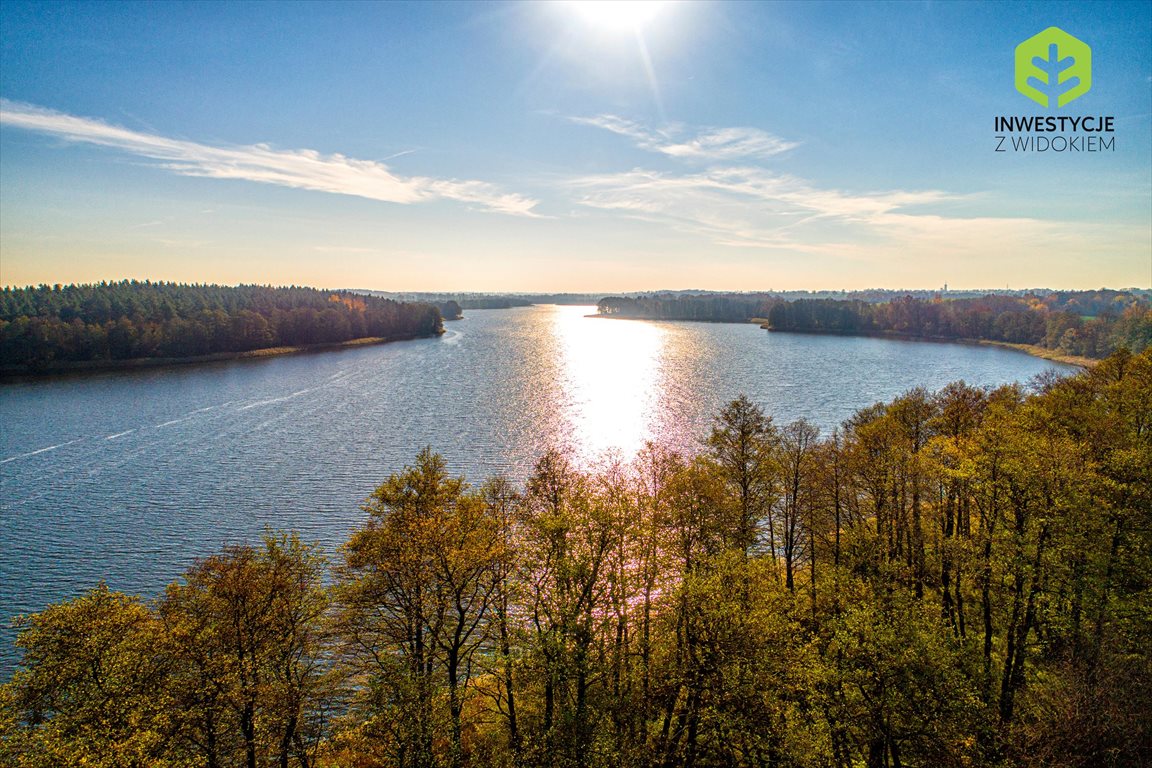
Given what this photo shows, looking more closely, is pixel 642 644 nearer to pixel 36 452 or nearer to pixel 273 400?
pixel 36 452

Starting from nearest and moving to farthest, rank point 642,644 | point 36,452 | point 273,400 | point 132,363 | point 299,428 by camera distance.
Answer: point 642,644
point 36,452
point 299,428
point 273,400
point 132,363

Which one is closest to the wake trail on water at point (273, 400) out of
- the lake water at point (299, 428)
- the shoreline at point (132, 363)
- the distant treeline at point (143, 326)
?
the lake water at point (299, 428)

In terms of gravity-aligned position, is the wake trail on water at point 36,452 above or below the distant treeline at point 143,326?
below

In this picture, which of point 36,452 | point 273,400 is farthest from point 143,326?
point 36,452

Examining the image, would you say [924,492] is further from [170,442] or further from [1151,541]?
[170,442]

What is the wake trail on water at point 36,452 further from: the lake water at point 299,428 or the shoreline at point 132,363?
the shoreline at point 132,363

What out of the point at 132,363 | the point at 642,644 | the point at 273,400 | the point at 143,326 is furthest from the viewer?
the point at 143,326

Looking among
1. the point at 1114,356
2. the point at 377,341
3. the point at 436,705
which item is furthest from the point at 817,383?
the point at 377,341
